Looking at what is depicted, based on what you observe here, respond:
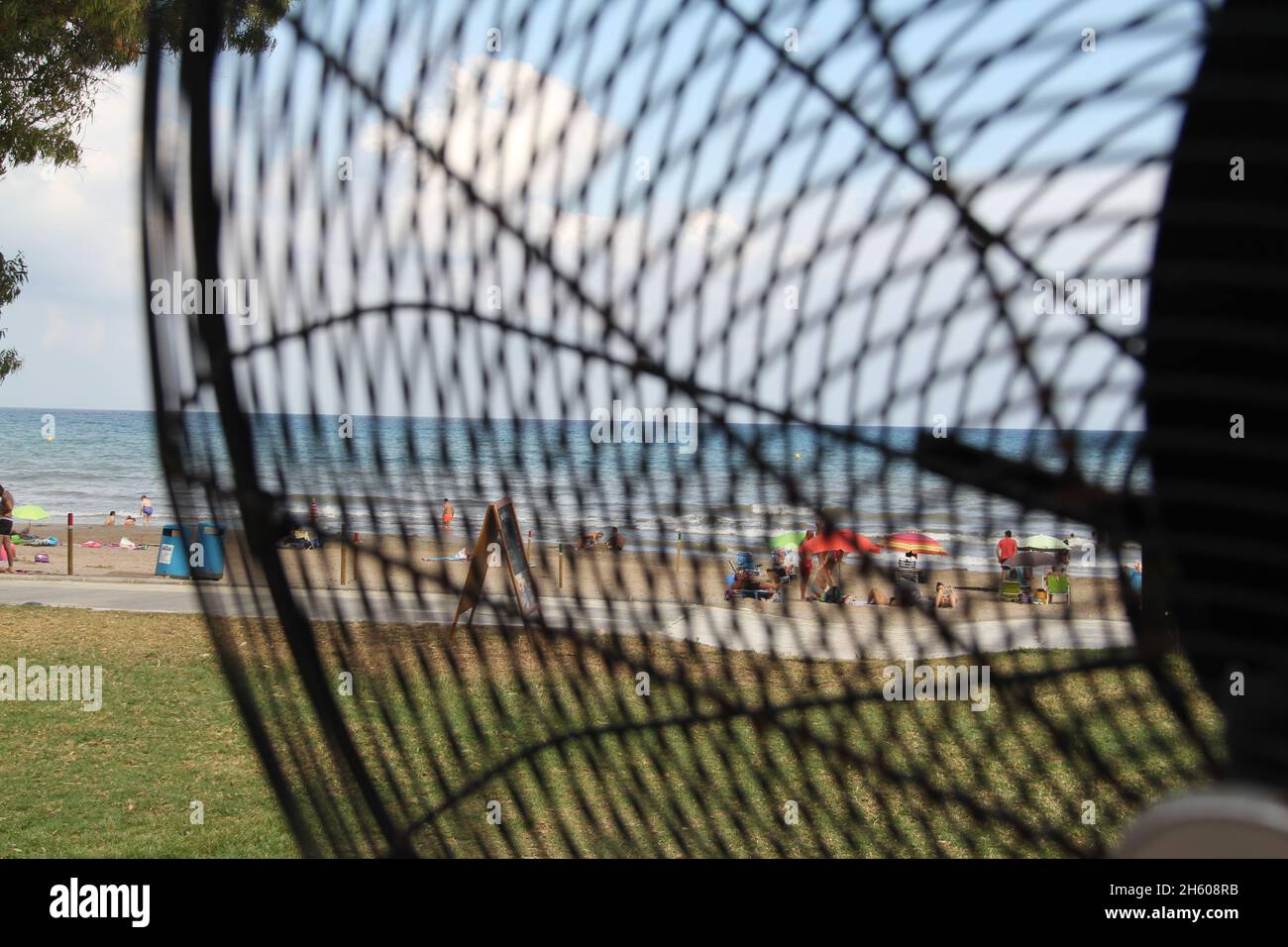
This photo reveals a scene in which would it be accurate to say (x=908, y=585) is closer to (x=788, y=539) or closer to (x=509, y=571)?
(x=788, y=539)

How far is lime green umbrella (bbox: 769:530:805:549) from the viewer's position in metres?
0.93

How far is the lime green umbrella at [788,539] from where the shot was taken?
0.93 metres

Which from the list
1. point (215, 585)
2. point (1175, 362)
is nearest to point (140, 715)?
point (215, 585)

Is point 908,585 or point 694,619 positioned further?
point 694,619

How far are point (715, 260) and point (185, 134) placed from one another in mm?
425

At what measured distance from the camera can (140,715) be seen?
6.30 m

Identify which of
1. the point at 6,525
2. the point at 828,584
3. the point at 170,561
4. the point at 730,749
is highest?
the point at 828,584

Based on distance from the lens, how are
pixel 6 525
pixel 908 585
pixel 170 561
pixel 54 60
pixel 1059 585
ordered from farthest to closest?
pixel 6 525 → pixel 170 561 → pixel 54 60 → pixel 1059 585 → pixel 908 585

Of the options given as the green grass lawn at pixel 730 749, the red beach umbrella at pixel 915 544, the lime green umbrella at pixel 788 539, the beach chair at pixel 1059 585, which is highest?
the lime green umbrella at pixel 788 539

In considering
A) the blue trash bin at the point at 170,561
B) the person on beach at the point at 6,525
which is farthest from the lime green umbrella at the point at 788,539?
the person on beach at the point at 6,525

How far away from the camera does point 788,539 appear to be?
1.01 metres

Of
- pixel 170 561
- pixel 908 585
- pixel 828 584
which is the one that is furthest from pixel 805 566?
pixel 170 561

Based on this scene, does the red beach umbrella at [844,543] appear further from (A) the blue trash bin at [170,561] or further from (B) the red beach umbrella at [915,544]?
(A) the blue trash bin at [170,561]

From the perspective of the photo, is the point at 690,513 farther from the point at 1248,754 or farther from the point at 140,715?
the point at 140,715
